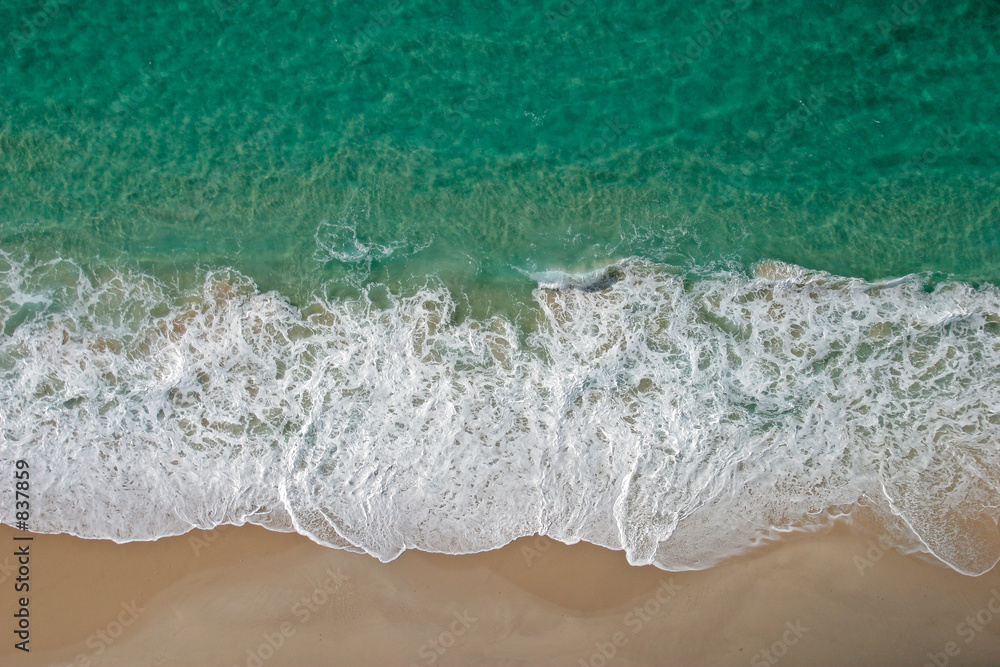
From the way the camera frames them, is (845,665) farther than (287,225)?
No

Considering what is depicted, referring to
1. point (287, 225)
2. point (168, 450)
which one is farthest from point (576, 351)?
point (168, 450)

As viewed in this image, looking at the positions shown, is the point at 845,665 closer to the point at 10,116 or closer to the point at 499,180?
the point at 499,180

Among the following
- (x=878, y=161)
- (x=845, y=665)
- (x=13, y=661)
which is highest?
(x=878, y=161)

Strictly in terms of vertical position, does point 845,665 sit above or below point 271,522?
below
